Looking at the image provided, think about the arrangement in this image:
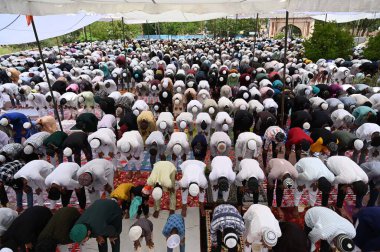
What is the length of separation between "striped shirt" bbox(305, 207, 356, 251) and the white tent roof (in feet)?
8.22

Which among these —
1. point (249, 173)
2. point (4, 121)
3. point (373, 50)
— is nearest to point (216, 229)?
point (249, 173)

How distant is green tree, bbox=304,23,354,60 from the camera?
14.0 metres

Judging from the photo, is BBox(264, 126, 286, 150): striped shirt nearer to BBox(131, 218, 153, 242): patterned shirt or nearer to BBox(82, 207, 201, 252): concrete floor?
BBox(82, 207, 201, 252): concrete floor

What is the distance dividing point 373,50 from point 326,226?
44.9 feet

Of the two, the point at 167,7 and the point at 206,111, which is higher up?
the point at 167,7

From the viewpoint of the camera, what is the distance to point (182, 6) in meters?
4.37

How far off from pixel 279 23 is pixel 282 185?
35.3 metres

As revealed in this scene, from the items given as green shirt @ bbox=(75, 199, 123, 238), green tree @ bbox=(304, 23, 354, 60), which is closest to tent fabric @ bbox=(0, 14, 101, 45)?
green shirt @ bbox=(75, 199, 123, 238)

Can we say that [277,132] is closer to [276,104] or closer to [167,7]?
[276,104]

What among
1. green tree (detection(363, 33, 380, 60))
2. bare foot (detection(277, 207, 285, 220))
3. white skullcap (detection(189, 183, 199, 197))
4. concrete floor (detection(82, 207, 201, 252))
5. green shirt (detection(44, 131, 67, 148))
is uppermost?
green tree (detection(363, 33, 380, 60))

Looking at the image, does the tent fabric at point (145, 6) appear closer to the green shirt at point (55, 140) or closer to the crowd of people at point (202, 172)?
the crowd of people at point (202, 172)

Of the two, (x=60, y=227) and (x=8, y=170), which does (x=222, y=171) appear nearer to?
(x=60, y=227)

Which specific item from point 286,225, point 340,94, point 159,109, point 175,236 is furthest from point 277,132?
point 340,94

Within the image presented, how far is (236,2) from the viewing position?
4160mm
